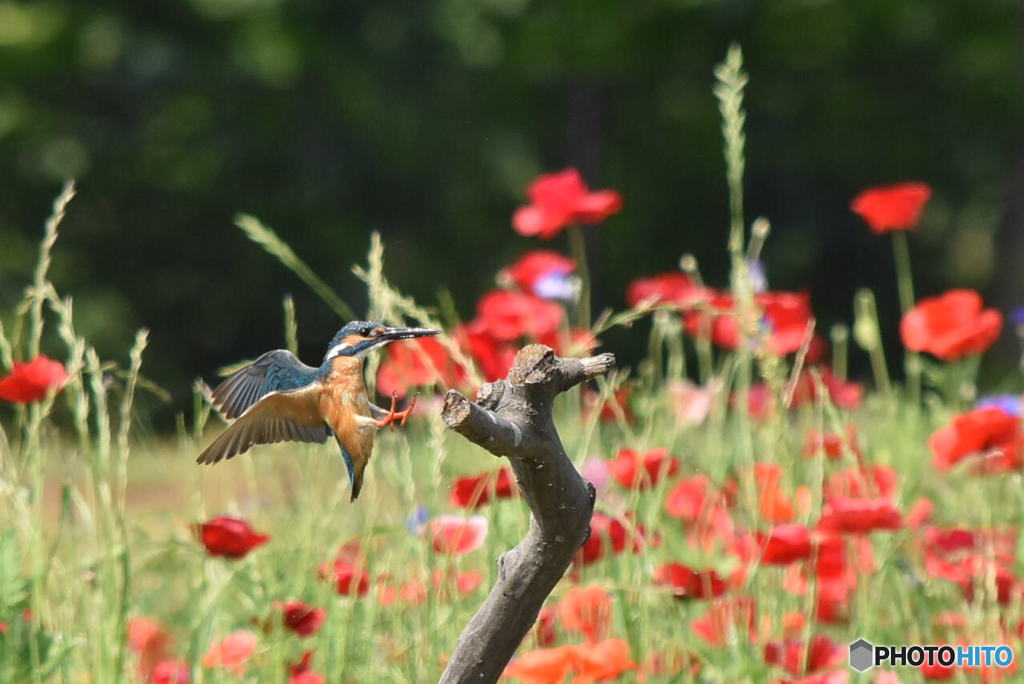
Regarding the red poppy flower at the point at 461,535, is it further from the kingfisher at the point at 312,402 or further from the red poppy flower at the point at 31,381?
the kingfisher at the point at 312,402

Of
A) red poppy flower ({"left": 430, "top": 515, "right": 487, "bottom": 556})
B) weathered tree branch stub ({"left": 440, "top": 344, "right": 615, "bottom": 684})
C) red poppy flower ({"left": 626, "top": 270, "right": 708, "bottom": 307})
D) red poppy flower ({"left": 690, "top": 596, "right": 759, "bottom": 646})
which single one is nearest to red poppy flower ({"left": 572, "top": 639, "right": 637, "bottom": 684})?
weathered tree branch stub ({"left": 440, "top": 344, "right": 615, "bottom": 684})

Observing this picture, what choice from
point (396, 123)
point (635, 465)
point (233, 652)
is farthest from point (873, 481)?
point (396, 123)

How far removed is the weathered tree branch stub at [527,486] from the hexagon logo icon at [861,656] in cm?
76

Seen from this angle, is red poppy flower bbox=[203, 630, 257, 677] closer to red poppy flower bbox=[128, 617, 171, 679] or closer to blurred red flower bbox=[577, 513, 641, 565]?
red poppy flower bbox=[128, 617, 171, 679]

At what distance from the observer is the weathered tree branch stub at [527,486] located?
112cm

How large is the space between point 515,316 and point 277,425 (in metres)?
1.27

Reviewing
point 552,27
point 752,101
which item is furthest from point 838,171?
point 552,27

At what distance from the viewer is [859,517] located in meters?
1.88

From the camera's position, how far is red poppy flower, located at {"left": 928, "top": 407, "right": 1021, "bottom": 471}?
7.05 ft

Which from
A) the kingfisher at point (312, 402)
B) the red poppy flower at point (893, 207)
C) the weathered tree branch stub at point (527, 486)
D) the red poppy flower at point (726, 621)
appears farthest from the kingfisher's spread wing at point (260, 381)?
the red poppy flower at point (893, 207)

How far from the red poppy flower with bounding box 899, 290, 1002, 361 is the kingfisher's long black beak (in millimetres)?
1636

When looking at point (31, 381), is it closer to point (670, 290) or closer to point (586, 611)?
point (586, 611)

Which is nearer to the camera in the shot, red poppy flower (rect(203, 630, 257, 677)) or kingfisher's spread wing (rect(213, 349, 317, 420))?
kingfisher's spread wing (rect(213, 349, 317, 420))

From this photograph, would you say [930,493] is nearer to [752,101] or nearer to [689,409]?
[689,409]
